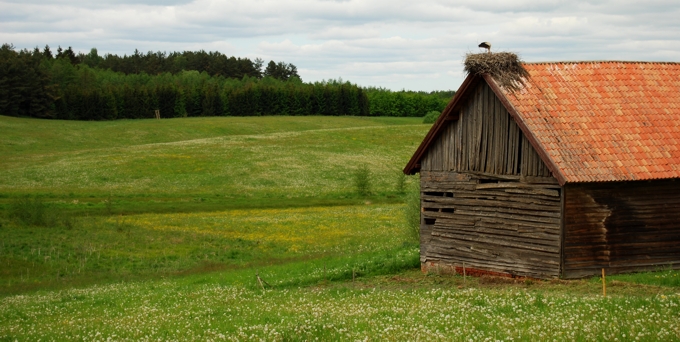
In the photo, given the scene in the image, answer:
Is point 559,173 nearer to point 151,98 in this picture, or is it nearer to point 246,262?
point 246,262

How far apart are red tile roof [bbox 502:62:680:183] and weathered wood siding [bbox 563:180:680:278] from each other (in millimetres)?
722

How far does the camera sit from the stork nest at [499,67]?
74.9ft

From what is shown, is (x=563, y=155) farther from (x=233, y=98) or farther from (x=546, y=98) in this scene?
(x=233, y=98)

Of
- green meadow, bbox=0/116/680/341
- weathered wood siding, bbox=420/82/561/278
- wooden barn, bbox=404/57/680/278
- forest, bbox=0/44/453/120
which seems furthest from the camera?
forest, bbox=0/44/453/120

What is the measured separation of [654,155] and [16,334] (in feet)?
63.2

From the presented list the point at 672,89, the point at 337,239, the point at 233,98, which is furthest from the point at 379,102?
the point at 672,89

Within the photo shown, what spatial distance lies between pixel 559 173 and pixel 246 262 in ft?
62.4

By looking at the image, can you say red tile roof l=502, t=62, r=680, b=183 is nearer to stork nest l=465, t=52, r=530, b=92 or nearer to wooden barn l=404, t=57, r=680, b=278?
wooden barn l=404, t=57, r=680, b=278

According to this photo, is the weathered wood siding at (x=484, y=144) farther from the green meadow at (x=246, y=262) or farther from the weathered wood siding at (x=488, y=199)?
the green meadow at (x=246, y=262)

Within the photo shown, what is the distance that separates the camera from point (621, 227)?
21688mm

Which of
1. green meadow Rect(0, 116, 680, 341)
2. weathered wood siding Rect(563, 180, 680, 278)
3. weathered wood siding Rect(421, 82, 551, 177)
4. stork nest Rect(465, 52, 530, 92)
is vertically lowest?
green meadow Rect(0, 116, 680, 341)

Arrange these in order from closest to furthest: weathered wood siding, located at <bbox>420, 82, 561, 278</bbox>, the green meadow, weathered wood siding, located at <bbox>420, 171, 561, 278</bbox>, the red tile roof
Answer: the green meadow < the red tile roof < weathered wood siding, located at <bbox>420, 171, 561, 278</bbox> < weathered wood siding, located at <bbox>420, 82, 561, 278</bbox>

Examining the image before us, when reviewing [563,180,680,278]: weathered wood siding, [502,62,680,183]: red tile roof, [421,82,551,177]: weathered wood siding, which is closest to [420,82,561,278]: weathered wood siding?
[421,82,551,177]: weathered wood siding

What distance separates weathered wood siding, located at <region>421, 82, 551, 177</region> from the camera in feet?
73.2
